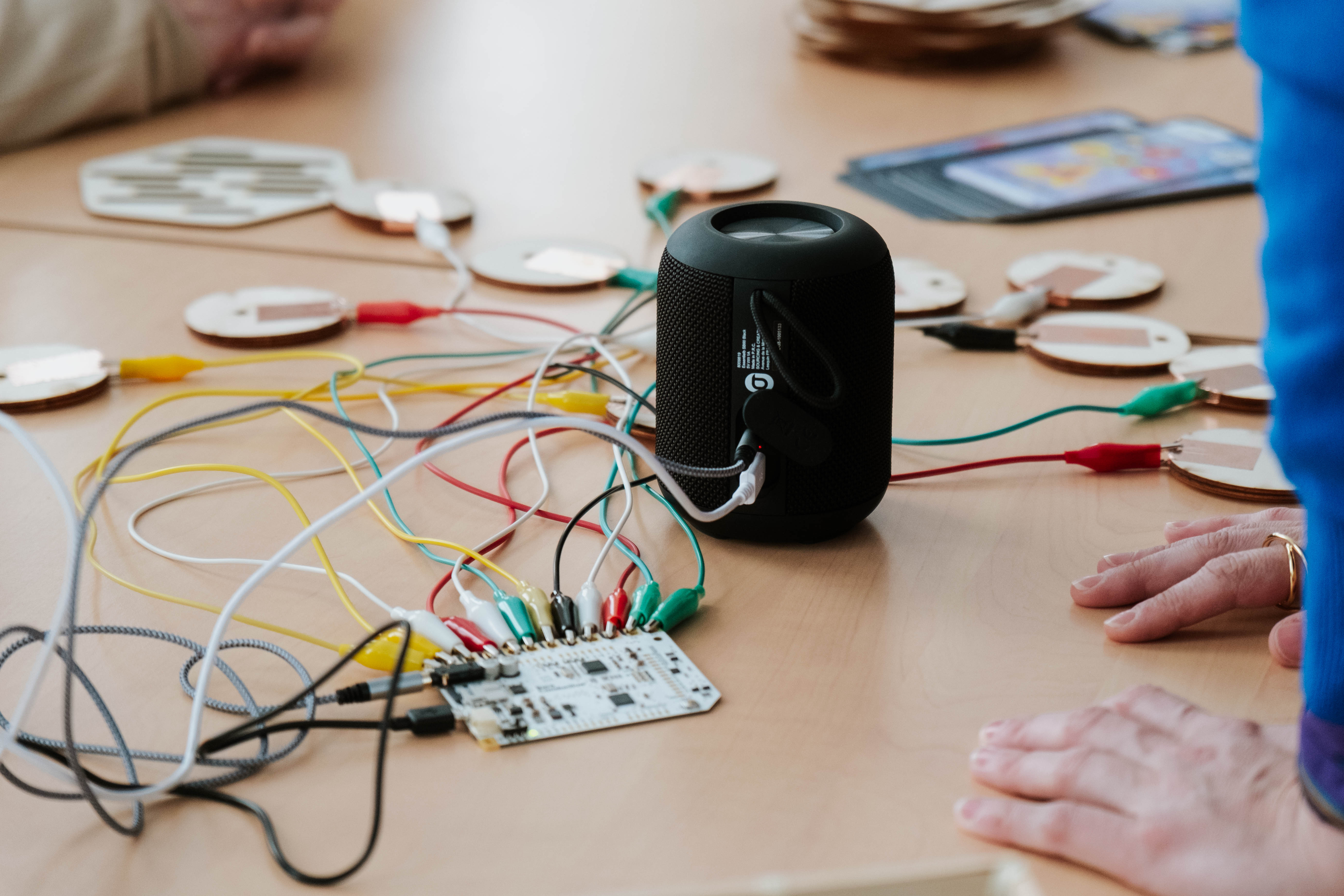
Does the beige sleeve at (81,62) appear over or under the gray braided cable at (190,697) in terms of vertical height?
over

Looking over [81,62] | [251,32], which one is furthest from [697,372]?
[251,32]

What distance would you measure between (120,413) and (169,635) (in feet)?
1.08

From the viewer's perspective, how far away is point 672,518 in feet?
2.55

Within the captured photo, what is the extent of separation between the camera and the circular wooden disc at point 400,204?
1251 millimetres

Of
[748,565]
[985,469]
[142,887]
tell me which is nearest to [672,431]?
[748,565]

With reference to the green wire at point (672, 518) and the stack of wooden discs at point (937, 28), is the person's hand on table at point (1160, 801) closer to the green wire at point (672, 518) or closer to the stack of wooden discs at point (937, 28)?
the green wire at point (672, 518)

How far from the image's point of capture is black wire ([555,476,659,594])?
2.29 ft

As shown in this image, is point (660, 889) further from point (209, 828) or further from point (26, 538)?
point (26, 538)

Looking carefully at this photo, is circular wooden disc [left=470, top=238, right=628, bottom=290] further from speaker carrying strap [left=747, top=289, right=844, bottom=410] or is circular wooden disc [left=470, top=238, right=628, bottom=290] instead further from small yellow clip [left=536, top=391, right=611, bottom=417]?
speaker carrying strap [left=747, top=289, right=844, bottom=410]

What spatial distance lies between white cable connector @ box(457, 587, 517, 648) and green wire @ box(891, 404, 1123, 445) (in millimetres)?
312

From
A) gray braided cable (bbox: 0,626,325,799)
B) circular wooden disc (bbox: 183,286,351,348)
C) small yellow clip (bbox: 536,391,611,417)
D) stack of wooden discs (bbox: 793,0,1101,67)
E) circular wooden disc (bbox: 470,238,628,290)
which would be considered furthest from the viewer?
stack of wooden discs (bbox: 793,0,1101,67)

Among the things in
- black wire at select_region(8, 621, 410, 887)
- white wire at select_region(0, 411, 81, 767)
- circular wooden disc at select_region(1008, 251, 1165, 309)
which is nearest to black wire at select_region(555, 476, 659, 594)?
black wire at select_region(8, 621, 410, 887)

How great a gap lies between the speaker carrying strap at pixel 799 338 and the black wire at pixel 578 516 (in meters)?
0.10

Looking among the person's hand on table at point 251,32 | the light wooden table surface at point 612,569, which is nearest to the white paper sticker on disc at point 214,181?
the light wooden table surface at point 612,569
